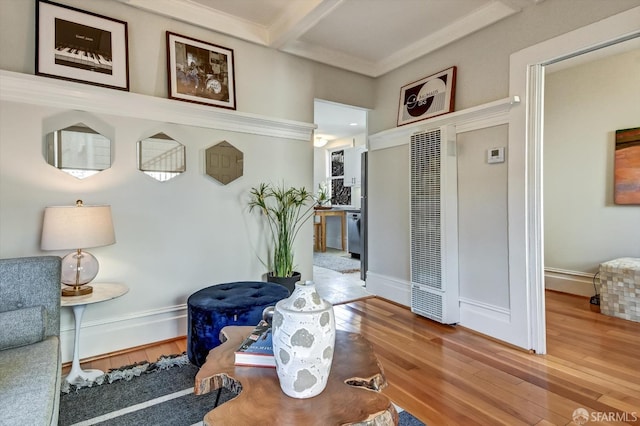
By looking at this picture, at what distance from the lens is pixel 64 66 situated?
229 cm

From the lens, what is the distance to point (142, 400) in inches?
72.4

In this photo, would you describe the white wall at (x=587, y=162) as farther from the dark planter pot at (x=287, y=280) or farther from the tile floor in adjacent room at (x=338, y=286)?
the dark planter pot at (x=287, y=280)

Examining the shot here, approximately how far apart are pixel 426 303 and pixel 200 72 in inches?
112

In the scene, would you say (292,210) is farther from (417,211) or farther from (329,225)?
(329,225)

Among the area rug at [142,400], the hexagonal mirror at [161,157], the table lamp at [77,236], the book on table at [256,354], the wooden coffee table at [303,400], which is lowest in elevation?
the area rug at [142,400]

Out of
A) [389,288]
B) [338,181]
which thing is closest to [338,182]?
[338,181]

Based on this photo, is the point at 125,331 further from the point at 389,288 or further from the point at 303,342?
the point at 389,288

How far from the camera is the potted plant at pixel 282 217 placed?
3.13 m

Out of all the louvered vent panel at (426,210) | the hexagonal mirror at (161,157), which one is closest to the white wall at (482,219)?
the louvered vent panel at (426,210)

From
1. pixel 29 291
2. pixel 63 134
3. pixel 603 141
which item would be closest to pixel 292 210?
pixel 63 134

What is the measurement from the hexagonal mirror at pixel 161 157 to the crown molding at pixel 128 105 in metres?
0.17

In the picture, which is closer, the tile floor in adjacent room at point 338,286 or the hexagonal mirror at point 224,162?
the hexagonal mirror at point 224,162

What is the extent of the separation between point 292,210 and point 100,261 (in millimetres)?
1632

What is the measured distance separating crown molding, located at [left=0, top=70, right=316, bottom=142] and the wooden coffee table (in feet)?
6.61
